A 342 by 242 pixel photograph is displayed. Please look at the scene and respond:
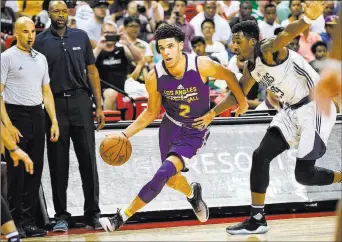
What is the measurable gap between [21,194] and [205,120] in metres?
2.12

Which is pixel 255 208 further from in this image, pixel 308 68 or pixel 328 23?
pixel 328 23

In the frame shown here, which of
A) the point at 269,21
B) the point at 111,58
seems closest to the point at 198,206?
the point at 111,58

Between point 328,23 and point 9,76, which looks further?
point 328,23

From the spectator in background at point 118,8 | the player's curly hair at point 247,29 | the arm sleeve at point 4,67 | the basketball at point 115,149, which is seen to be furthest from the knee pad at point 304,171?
the spectator in background at point 118,8

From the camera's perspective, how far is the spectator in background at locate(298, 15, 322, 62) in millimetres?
15047

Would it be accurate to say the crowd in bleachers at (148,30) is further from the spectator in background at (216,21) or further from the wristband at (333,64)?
the wristband at (333,64)

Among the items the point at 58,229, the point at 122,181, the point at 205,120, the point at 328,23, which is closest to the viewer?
the point at 205,120

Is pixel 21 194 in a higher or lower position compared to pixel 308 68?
lower

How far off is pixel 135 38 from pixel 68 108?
12.9ft

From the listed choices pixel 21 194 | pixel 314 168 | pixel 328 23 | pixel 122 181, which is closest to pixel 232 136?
pixel 122 181

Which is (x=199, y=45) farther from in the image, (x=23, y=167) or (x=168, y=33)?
(x=23, y=167)

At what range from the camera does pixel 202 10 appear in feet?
54.8

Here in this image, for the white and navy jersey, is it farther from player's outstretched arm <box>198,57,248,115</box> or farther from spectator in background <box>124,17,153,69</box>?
spectator in background <box>124,17,153,69</box>

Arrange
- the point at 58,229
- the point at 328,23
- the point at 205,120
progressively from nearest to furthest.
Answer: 1. the point at 205,120
2. the point at 58,229
3. the point at 328,23
